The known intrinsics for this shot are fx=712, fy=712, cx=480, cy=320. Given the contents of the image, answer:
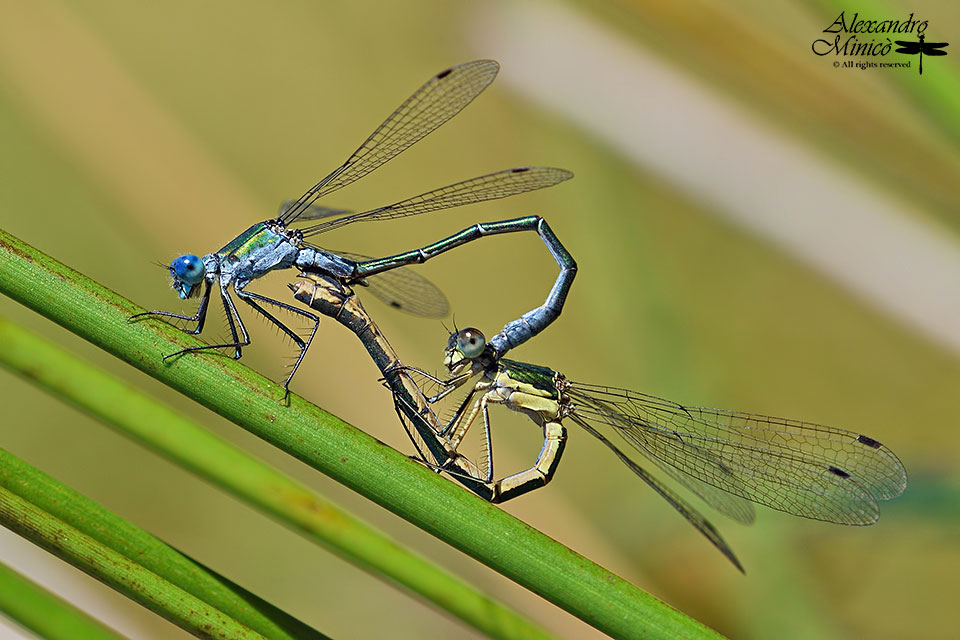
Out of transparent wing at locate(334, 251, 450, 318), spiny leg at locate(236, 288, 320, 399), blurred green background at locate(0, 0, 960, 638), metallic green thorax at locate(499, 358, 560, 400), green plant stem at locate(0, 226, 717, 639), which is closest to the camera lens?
green plant stem at locate(0, 226, 717, 639)

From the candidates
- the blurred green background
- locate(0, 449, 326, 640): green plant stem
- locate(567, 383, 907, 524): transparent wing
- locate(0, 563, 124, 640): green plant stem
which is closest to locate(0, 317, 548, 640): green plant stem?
locate(0, 449, 326, 640): green plant stem

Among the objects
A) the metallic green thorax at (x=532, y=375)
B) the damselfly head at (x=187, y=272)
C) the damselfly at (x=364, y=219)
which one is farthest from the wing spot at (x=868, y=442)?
the damselfly head at (x=187, y=272)

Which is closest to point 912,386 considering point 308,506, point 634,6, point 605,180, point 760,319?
point 760,319

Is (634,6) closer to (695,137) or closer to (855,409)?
(695,137)

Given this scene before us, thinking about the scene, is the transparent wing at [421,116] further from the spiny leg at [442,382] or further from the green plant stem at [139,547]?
the green plant stem at [139,547]

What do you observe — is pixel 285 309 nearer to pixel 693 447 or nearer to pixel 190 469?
pixel 190 469

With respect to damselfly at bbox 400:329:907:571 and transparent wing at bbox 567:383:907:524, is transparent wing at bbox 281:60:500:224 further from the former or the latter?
transparent wing at bbox 567:383:907:524

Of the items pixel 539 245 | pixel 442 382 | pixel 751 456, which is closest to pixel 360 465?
pixel 442 382
